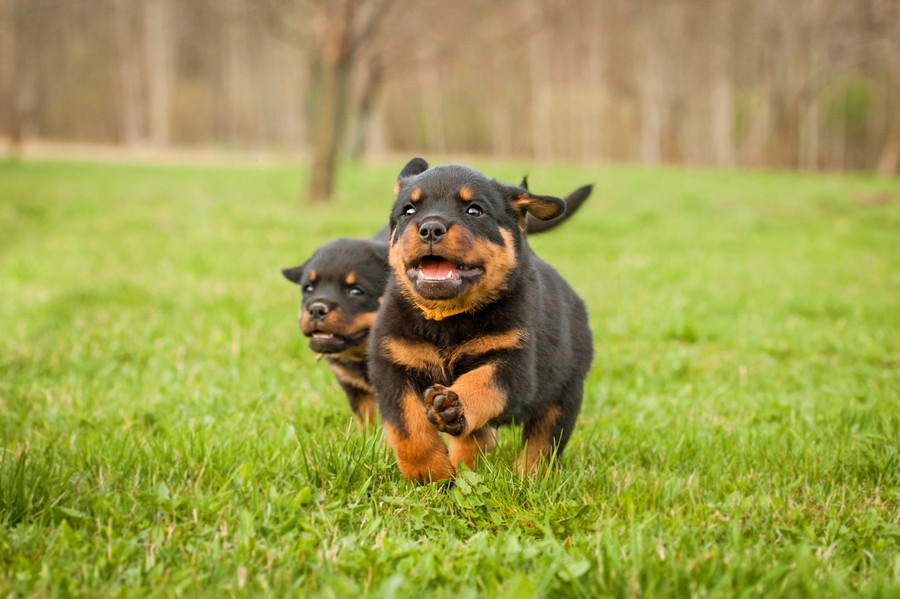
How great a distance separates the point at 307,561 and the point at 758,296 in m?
7.15

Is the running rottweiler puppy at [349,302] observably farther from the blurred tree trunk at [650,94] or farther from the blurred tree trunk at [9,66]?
the blurred tree trunk at [650,94]

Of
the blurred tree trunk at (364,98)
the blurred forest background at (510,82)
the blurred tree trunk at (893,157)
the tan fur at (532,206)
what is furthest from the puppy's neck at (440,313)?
the blurred tree trunk at (893,157)

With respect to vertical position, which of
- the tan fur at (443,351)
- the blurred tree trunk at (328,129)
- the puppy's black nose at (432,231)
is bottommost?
the tan fur at (443,351)

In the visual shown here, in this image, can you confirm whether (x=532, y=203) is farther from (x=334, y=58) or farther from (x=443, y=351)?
(x=334, y=58)

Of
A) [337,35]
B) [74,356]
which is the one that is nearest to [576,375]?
[74,356]

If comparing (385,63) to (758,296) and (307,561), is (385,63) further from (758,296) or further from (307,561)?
(307,561)

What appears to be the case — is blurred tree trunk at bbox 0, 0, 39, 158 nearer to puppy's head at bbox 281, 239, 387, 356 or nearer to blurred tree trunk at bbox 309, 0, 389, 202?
blurred tree trunk at bbox 309, 0, 389, 202

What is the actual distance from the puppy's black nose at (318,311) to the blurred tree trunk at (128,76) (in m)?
47.2

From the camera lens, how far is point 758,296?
28.6ft

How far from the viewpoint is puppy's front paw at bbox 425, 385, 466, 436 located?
2953 millimetres

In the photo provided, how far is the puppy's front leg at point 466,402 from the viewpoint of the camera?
2.96 metres

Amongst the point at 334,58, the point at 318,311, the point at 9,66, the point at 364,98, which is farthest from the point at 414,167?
the point at 9,66

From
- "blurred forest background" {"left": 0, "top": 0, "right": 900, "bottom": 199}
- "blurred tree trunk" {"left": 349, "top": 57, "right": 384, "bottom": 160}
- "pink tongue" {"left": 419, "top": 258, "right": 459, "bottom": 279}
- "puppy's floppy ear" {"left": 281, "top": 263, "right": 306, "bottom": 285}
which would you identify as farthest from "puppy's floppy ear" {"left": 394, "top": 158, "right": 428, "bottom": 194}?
"blurred tree trunk" {"left": 349, "top": 57, "right": 384, "bottom": 160}

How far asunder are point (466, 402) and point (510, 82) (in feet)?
150
